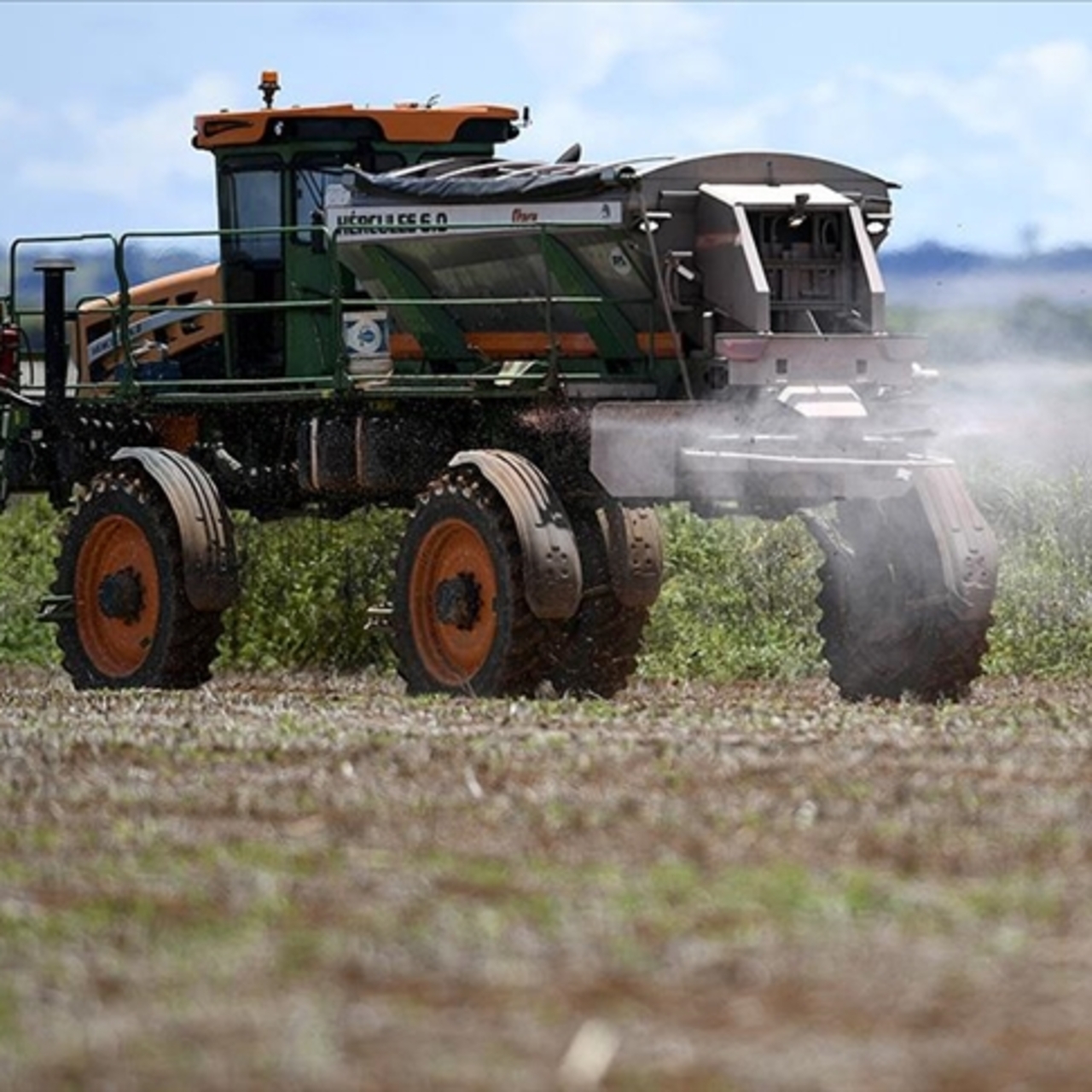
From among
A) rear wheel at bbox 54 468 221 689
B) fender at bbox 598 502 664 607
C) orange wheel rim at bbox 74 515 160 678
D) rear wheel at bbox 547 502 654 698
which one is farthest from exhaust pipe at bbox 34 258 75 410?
fender at bbox 598 502 664 607

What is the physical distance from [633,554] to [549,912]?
899 cm

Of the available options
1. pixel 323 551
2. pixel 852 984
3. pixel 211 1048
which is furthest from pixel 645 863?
pixel 323 551

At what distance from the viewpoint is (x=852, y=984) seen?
7.38 metres

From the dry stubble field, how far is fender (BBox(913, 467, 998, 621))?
9.33 feet

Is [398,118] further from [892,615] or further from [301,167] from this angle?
[892,615]

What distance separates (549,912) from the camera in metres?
8.22

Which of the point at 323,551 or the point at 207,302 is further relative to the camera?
the point at 323,551

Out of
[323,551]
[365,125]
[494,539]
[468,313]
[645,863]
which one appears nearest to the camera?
[645,863]

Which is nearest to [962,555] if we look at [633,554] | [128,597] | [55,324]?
[633,554]

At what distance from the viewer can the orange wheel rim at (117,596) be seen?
18609 millimetres

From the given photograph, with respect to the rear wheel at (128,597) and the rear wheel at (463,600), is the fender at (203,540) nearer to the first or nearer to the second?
the rear wheel at (128,597)

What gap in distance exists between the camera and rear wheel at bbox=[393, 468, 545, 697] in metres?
16.1

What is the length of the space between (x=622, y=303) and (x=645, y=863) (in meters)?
8.02

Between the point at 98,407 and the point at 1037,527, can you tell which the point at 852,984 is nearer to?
the point at 98,407
